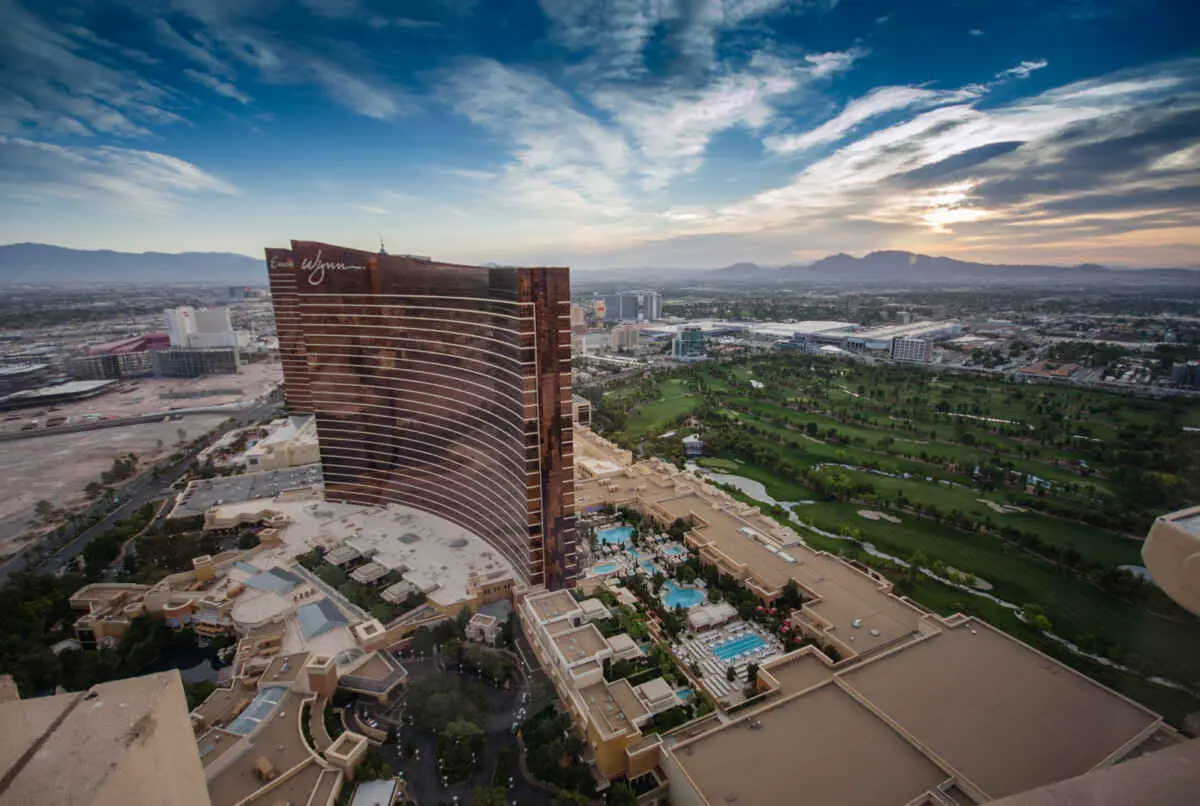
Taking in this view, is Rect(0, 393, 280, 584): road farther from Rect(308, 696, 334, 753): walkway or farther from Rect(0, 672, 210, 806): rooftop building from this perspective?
Rect(0, 672, 210, 806): rooftop building

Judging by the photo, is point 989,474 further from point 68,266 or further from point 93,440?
point 68,266

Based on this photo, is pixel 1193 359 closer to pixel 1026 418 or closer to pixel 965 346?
pixel 1026 418

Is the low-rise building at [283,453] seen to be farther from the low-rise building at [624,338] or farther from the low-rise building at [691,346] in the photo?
the low-rise building at [624,338]

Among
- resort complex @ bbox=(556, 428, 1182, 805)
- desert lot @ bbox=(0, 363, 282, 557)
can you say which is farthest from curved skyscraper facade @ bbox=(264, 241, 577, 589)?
desert lot @ bbox=(0, 363, 282, 557)

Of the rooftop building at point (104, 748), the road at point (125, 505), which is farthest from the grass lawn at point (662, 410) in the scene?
the rooftop building at point (104, 748)

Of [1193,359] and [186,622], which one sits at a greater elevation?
[1193,359]

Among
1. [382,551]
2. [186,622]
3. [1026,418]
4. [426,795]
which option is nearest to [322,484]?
[382,551]
